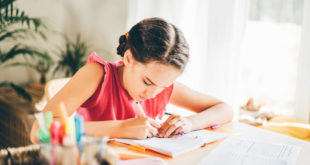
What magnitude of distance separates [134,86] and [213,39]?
3.32ft

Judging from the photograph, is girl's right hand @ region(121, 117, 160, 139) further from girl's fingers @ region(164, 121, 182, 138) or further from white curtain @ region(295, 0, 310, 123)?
white curtain @ region(295, 0, 310, 123)

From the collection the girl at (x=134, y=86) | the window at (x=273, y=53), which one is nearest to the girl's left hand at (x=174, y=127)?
the girl at (x=134, y=86)

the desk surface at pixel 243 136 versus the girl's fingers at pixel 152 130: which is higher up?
the girl's fingers at pixel 152 130

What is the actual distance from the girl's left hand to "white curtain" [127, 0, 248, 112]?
839 mm

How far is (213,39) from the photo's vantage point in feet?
6.35

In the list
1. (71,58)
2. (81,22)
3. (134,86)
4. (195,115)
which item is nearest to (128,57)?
(134,86)

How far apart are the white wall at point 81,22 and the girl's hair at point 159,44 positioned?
6.06 feet

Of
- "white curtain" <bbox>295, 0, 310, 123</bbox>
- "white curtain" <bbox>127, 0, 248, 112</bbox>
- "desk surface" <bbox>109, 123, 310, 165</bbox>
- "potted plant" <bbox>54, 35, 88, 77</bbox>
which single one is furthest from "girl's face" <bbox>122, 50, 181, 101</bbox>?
"potted plant" <bbox>54, 35, 88, 77</bbox>

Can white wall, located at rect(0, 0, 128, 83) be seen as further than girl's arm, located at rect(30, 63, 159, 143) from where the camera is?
Yes

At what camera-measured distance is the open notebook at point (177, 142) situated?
0.87 m

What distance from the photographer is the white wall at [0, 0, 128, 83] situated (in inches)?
109

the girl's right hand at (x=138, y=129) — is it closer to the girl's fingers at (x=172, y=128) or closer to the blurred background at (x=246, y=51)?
the girl's fingers at (x=172, y=128)

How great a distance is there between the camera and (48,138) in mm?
549

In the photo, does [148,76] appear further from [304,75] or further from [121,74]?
[304,75]
